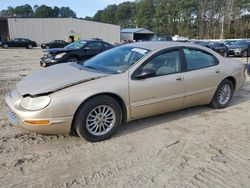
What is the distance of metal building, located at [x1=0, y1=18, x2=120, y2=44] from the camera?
136ft

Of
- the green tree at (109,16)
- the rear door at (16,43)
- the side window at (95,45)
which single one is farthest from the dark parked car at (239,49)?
the green tree at (109,16)

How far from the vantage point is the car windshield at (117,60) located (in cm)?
416

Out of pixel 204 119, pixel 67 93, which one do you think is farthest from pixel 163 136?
pixel 67 93

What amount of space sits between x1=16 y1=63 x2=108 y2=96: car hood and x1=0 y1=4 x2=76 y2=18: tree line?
8899 centimetres

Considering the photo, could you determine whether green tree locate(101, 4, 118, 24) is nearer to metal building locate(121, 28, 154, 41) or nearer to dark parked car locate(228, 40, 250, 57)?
metal building locate(121, 28, 154, 41)

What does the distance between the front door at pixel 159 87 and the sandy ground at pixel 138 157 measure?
0.36 meters

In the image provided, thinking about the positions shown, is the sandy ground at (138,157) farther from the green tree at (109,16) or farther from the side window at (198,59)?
the green tree at (109,16)

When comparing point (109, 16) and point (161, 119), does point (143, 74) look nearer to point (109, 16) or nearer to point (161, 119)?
point (161, 119)

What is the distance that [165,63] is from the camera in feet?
14.4

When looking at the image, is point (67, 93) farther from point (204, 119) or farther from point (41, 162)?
point (204, 119)

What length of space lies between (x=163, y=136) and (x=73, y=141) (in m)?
1.40

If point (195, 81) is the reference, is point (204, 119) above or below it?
below

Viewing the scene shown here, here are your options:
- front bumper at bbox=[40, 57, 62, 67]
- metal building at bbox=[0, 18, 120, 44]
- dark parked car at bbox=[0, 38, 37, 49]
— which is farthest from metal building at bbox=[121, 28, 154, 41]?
front bumper at bbox=[40, 57, 62, 67]

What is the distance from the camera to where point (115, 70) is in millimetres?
4102
